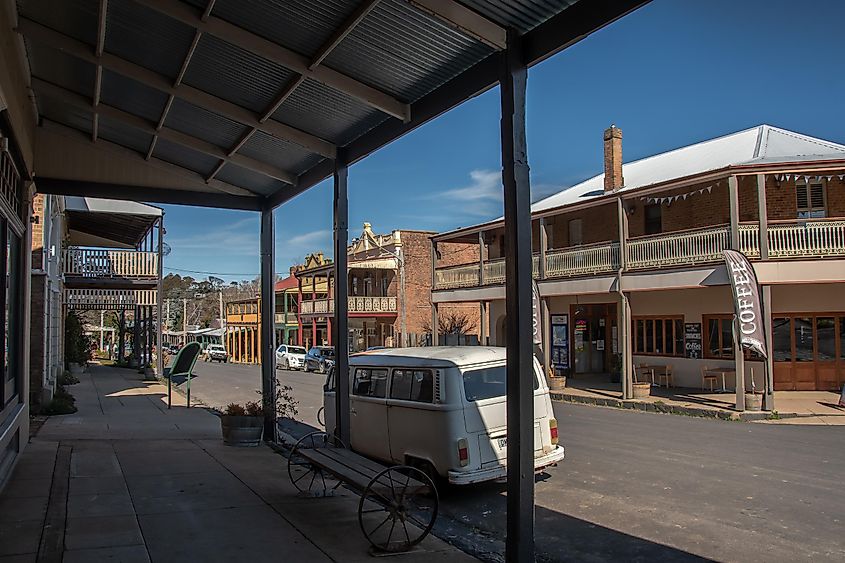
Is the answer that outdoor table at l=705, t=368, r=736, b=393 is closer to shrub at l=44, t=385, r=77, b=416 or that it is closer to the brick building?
shrub at l=44, t=385, r=77, b=416

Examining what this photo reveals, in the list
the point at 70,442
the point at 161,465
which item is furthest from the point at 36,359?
the point at 161,465

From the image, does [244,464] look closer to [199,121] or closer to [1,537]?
[1,537]

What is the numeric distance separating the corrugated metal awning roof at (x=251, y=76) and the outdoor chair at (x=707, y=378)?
49.2ft

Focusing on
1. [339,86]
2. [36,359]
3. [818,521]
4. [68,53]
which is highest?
[68,53]

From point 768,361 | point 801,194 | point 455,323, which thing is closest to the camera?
point 768,361

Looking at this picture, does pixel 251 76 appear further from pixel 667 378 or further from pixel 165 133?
pixel 667 378

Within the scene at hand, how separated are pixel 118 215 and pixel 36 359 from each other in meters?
9.91

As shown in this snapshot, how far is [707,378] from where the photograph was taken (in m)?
21.8

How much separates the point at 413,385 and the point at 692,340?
53.6 ft

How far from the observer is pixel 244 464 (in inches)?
388

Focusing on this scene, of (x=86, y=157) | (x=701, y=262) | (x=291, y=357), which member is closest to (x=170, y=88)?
(x=86, y=157)

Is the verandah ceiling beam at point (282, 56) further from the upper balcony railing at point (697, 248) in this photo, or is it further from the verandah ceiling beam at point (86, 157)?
the upper balcony railing at point (697, 248)

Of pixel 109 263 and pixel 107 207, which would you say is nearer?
pixel 107 207

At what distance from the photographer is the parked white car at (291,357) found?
A: 42844 millimetres
